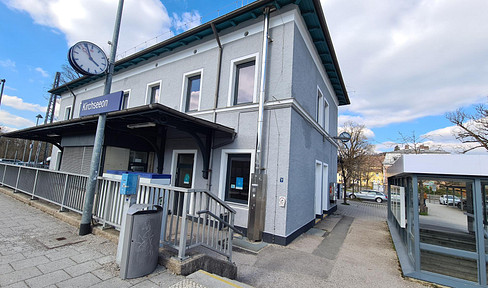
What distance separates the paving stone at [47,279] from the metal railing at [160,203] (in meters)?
1.10

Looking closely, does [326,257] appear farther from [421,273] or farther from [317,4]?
[317,4]

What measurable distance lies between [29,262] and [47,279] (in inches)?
29.7

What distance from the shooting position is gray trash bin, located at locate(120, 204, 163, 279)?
100.0 inches

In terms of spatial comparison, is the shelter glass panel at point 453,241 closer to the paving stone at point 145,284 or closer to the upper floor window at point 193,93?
the paving stone at point 145,284

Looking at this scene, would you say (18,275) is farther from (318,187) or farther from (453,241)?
(318,187)

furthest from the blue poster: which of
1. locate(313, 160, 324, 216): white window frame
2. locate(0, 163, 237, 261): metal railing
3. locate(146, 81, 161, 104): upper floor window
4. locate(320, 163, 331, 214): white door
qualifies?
locate(146, 81, 161, 104): upper floor window

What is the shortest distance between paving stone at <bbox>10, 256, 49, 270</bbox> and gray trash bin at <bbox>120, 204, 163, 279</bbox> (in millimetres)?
1364

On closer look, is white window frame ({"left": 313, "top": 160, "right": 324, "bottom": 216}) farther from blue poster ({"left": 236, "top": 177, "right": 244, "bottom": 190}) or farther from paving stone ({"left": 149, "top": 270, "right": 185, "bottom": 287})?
paving stone ({"left": 149, "top": 270, "right": 185, "bottom": 287})

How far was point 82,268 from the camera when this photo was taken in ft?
9.07

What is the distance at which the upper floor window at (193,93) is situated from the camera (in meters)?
8.30

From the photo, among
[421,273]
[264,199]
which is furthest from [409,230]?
[264,199]

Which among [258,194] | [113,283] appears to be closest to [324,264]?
[258,194]

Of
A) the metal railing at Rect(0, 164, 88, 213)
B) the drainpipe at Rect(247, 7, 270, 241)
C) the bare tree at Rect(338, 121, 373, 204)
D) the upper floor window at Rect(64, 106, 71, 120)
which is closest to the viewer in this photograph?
the metal railing at Rect(0, 164, 88, 213)

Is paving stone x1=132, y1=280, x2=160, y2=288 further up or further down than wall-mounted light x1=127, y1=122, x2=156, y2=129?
further down
